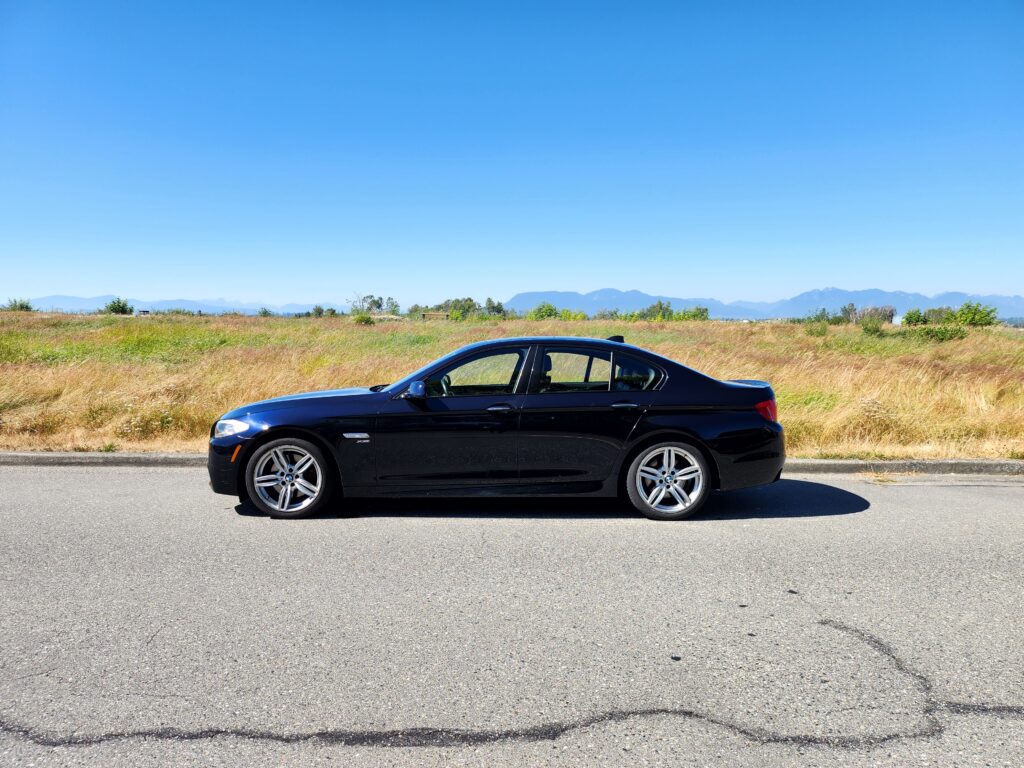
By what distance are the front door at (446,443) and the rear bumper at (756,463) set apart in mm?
1748

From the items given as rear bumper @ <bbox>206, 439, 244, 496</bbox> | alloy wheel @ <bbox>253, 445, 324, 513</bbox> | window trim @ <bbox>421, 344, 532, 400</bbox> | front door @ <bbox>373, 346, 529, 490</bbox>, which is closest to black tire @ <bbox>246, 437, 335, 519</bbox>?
alloy wheel @ <bbox>253, 445, 324, 513</bbox>

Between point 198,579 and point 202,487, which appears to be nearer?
point 198,579

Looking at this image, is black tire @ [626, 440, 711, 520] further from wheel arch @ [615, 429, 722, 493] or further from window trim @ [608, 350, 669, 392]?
window trim @ [608, 350, 669, 392]

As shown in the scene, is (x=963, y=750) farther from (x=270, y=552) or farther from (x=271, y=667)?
(x=270, y=552)

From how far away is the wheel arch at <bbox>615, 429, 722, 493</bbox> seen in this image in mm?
5543

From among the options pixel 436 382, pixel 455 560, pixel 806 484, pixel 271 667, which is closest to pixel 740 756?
pixel 271 667

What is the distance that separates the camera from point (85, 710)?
263 centimetres

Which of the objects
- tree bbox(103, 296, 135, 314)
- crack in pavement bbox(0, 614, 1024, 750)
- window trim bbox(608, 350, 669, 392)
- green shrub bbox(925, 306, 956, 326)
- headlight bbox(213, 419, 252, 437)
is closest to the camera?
crack in pavement bbox(0, 614, 1024, 750)

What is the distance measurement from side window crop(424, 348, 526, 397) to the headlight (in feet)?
5.38

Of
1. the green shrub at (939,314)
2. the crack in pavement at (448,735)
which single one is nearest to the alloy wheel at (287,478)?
the crack in pavement at (448,735)

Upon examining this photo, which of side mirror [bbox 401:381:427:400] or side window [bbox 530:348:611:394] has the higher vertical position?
side window [bbox 530:348:611:394]

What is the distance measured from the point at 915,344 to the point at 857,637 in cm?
2683

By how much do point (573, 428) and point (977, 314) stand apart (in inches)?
2031

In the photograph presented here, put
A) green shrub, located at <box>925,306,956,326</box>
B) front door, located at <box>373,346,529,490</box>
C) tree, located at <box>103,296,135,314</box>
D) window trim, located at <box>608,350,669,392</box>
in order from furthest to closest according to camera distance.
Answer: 1. tree, located at <box>103,296,135,314</box>
2. green shrub, located at <box>925,306,956,326</box>
3. window trim, located at <box>608,350,669,392</box>
4. front door, located at <box>373,346,529,490</box>
